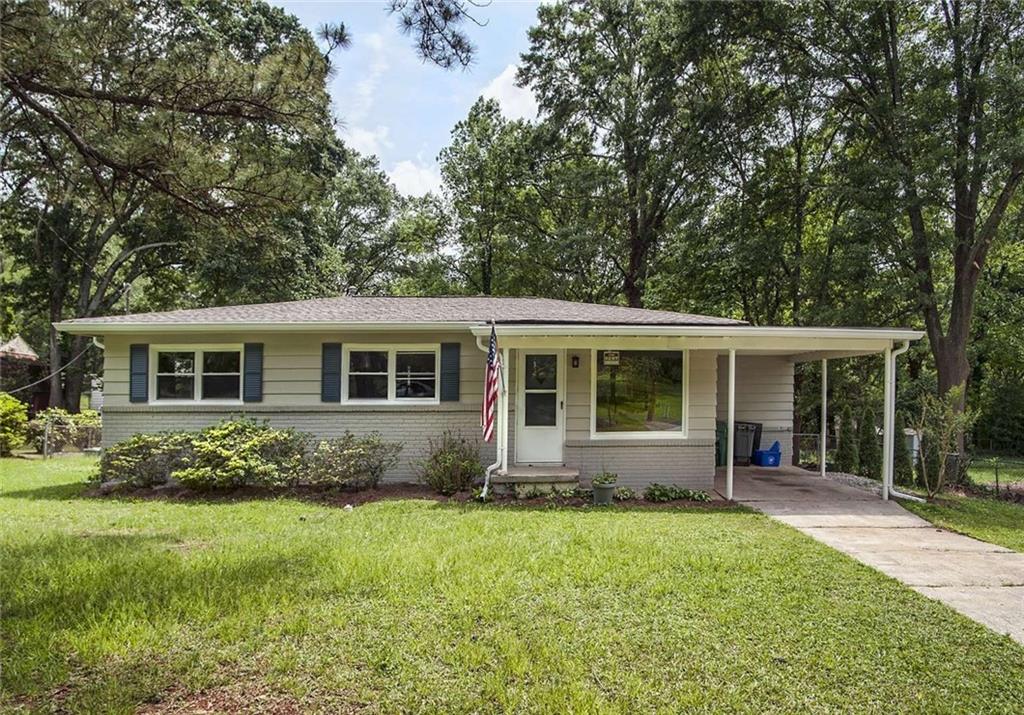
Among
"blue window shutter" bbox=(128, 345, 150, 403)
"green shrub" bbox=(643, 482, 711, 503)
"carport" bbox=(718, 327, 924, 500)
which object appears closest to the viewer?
"carport" bbox=(718, 327, 924, 500)

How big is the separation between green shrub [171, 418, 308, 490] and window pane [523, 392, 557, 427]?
12.1 feet

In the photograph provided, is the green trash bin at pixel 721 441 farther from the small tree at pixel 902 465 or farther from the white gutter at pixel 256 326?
the white gutter at pixel 256 326

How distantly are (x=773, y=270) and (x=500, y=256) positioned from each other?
1006 centimetres

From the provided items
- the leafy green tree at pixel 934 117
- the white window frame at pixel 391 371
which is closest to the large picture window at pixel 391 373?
the white window frame at pixel 391 371

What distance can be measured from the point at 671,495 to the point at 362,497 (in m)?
4.72

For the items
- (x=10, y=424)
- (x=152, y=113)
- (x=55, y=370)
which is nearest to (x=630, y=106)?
(x=152, y=113)

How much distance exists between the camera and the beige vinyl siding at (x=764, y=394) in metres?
11.7

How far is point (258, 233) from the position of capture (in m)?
6.05

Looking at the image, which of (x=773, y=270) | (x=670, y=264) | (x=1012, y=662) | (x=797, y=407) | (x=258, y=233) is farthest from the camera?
(x=670, y=264)

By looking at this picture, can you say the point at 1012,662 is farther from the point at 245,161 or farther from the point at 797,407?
the point at 797,407

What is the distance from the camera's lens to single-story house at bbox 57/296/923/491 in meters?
8.96

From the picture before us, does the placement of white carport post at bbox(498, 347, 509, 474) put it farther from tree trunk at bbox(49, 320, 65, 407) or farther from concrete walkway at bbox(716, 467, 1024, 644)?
tree trunk at bbox(49, 320, 65, 407)

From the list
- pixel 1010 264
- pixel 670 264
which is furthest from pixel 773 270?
pixel 1010 264

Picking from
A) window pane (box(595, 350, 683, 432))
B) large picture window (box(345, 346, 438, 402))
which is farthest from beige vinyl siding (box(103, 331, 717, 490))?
window pane (box(595, 350, 683, 432))
